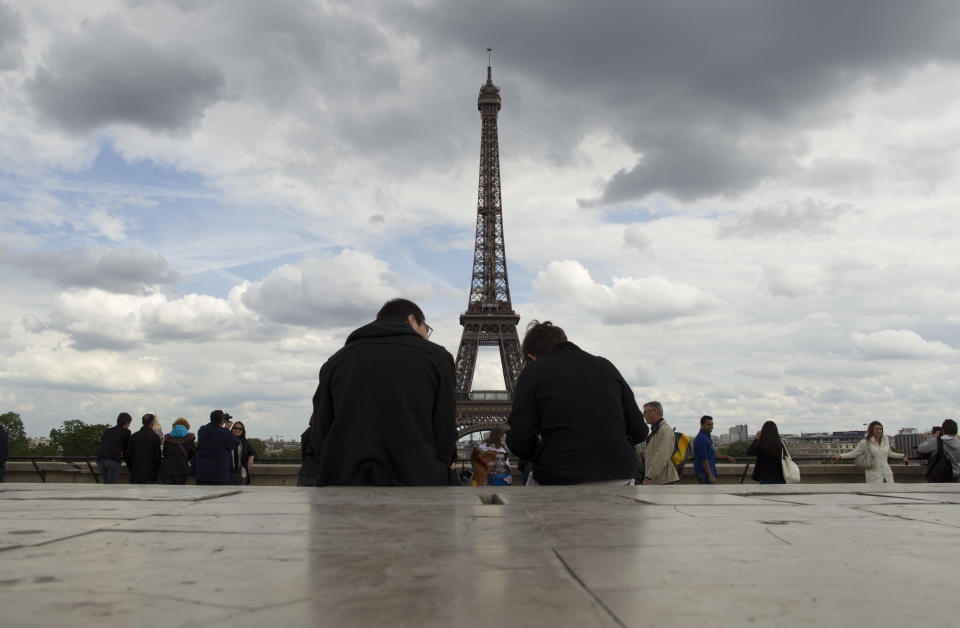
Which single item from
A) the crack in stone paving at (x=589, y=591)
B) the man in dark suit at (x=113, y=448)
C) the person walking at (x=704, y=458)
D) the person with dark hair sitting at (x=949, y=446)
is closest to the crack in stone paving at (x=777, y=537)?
the crack in stone paving at (x=589, y=591)

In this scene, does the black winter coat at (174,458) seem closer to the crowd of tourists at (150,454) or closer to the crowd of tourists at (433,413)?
the crowd of tourists at (150,454)

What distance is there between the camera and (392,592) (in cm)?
137

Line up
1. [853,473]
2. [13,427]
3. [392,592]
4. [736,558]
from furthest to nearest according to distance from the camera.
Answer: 1. [13,427]
2. [853,473]
3. [736,558]
4. [392,592]

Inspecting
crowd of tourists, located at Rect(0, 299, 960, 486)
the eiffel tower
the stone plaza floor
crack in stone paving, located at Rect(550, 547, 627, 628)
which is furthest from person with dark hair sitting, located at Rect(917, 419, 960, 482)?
the eiffel tower

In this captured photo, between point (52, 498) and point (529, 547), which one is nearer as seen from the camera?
point (529, 547)

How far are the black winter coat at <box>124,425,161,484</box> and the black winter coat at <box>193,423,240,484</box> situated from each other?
50.2 inches

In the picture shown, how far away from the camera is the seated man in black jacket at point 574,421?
4902mm

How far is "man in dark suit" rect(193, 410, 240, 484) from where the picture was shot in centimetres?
913

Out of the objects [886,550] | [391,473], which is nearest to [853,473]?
[391,473]

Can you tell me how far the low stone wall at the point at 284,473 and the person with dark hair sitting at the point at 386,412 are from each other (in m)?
8.18

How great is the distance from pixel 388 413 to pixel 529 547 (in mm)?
2441

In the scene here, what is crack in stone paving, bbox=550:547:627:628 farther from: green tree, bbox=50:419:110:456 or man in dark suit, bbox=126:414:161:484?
green tree, bbox=50:419:110:456

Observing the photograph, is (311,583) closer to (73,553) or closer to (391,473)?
(73,553)

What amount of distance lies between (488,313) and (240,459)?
4495 cm
